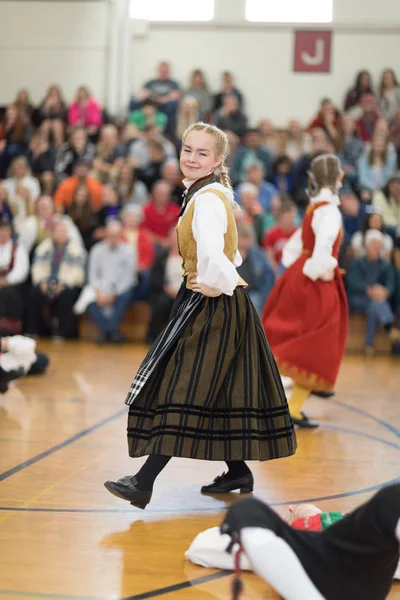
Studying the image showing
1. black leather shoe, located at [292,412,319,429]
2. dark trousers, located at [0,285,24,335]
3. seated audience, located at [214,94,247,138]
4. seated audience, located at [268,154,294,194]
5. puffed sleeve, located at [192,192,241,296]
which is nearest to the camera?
puffed sleeve, located at [192,192,241,296]

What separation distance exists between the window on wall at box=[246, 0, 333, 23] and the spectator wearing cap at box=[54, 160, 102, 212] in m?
5.19

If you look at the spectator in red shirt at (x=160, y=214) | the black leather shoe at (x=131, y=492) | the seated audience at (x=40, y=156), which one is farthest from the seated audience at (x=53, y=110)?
the black leather shoe at (x=131, y=492)

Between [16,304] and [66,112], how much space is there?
4776 mm

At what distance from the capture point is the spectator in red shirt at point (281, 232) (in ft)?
30.5

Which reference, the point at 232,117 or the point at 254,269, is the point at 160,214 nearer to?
the point at 254,269

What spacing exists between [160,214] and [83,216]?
780mm

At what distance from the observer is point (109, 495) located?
3.82m

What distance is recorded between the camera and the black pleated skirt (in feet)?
11.4

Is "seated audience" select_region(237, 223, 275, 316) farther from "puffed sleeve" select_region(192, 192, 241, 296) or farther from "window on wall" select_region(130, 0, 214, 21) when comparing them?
"window on wall" select_region(130, 0, 214, 21)

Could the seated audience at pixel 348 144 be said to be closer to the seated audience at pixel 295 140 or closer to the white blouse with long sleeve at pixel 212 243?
the seated audience at pixel 295 140

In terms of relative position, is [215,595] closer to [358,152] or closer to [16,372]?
[16,372]

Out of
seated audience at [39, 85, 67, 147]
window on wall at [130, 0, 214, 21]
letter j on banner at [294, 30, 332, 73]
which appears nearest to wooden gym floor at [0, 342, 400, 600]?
seated audience at [39, 85, 67, 147]

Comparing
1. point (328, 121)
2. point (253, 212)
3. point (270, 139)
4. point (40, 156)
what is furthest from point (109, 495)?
point (328, 121)

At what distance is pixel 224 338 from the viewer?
3.55m
